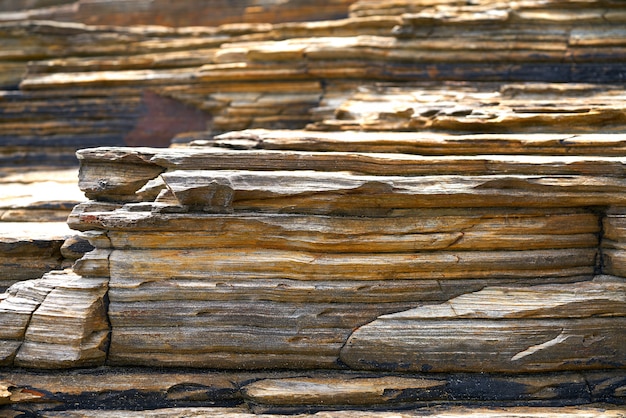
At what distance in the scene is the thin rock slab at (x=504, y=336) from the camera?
847 cm

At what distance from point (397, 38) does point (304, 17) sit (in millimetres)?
4377

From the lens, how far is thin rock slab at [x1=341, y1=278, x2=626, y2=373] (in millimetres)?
8469

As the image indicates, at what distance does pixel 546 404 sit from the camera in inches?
326

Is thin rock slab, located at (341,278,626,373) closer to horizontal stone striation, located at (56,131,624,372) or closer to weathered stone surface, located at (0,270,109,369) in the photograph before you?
horizontal stone striation, located at (56,131,624,372)

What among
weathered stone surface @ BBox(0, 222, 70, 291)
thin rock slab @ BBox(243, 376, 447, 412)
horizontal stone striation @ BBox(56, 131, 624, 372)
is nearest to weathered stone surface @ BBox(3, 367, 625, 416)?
thin rock slab @ BBox(243, 376, 447, 412)

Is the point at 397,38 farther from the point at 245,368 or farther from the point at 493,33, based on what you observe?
the point at 245,368

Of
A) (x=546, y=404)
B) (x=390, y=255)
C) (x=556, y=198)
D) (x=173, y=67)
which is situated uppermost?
(x=173, y=67)

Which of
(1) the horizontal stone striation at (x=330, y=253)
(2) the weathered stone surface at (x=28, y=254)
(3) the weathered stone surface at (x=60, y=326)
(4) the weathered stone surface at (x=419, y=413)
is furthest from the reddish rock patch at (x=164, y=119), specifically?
(4) the weathered stone surface at (x=419, y=413)

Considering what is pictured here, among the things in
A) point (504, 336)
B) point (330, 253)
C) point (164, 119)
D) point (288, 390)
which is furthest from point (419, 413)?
point (164, 119)

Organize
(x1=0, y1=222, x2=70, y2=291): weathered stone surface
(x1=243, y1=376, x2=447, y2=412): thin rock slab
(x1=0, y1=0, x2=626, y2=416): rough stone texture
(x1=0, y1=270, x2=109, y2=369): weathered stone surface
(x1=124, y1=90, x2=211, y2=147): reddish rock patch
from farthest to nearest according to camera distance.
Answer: (x1=124, y1=90, x2=211, y2=147): reddish rock patch < (x1=0, y1=222, x2=70, y2=291): weathered stone surface < (x1=0, y1=270, x2=109, y2=369): weathered stone surface < (x1=0, y1=0, x2=626, y2=416): rough stone texture < (x1=243, y1=376, x2=447, y2=412): thin rock slab

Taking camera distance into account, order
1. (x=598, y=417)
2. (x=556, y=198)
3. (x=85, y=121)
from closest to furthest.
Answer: (x=598, y=417) → (x=556, y=198) → (x=85, y=121)

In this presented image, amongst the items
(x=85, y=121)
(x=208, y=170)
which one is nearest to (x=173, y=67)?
A: (x=85, y=121)

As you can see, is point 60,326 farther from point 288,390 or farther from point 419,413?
point 419,413

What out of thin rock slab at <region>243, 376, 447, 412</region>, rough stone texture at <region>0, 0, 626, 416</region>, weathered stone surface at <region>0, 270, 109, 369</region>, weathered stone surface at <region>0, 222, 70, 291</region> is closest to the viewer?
thin rock slab at <region>243, 376, 447, 412</region>
